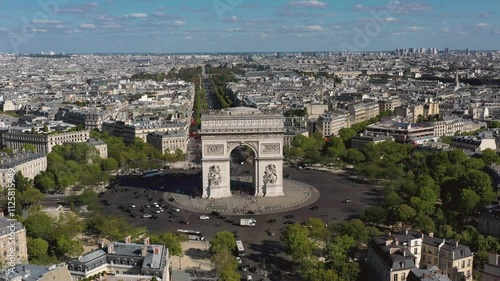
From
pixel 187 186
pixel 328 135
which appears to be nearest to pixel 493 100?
pixel 328 135

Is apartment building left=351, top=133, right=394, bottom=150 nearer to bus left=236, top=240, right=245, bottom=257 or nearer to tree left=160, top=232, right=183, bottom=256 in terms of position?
bus left=236, top=240, right=245, bottom=257

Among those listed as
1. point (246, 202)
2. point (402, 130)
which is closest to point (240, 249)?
point (246, 202)

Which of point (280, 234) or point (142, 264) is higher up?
point (142, 264)

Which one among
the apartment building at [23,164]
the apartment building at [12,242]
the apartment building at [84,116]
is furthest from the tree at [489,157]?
the apartment building at [84,116]

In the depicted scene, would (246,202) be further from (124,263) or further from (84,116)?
(84,116)

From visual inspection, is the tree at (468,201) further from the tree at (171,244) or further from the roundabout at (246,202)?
the tree at (171,244)

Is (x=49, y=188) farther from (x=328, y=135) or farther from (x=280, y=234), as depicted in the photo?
(x=328, y=135)

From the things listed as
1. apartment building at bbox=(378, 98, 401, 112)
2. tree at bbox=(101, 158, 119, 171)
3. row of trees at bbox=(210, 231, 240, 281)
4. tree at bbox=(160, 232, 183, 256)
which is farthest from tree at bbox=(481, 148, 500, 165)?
apartment building at bbox=(378, 98, 401, 112)
